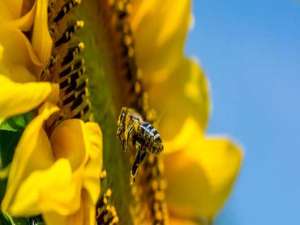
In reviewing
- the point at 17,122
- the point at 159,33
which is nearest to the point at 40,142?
the point at 17,122

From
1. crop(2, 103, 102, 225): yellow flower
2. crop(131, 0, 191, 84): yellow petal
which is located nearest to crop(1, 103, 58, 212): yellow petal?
crop(2, 103, 102, 225): yellow flower

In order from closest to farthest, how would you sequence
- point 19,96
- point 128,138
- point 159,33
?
point 19,96 < point 128,138 < point 159,33

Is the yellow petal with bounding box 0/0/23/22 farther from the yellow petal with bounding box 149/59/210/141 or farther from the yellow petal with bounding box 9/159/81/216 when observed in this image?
the yellow petal with bounding box 149/59/210/141

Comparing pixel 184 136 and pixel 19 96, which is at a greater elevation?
pixel 184 136

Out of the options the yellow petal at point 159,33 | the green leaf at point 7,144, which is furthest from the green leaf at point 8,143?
the yellow petal at point 159,33

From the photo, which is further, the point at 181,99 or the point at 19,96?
the point at 181,99

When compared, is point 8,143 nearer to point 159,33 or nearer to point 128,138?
point 128,138
